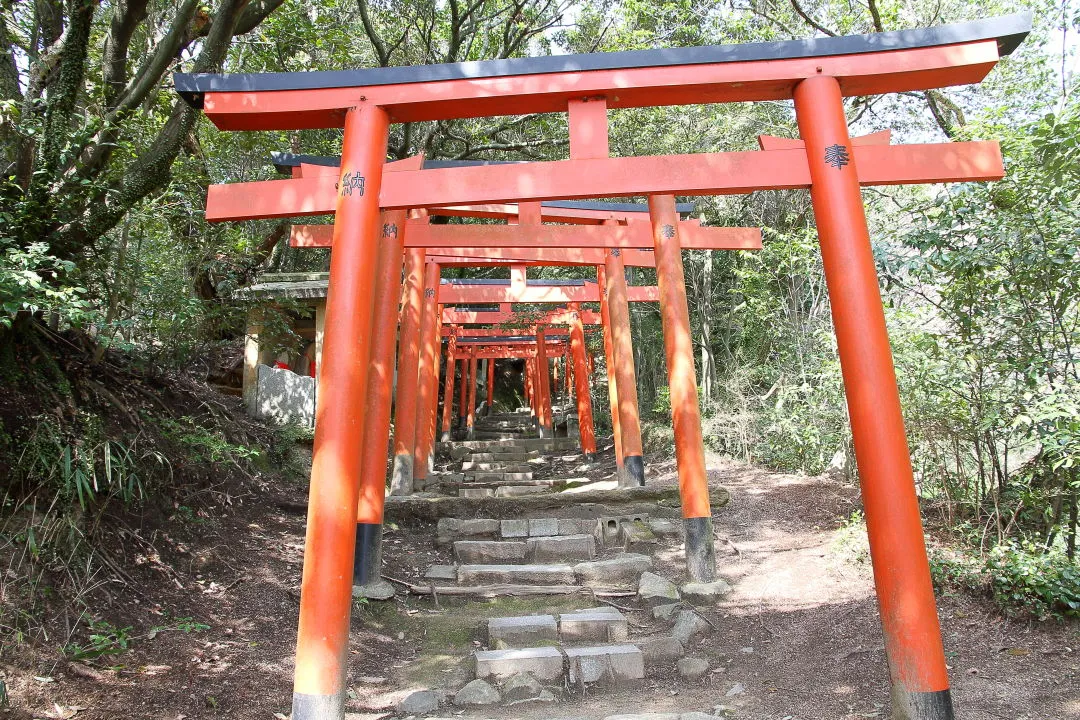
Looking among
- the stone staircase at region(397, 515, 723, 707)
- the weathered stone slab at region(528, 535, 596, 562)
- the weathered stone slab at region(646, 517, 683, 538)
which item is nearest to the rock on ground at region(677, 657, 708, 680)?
the stone staircase at region(397, 515, 723, 707)

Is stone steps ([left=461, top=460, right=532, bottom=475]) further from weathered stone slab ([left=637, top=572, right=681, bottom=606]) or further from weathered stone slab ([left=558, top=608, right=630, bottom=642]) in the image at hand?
weathered stone slab ([left=558, top=608, right=630, bottom=642])

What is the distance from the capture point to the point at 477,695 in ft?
14.0

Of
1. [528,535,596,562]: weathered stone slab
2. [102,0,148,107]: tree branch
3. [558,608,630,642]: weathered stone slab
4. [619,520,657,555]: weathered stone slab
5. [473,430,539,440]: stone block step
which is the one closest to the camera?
[558,608,630,642]: weathered stone slab

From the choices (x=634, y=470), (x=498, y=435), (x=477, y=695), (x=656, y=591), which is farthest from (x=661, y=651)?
(x=498, y=435)

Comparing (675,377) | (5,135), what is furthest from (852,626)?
(5,135)

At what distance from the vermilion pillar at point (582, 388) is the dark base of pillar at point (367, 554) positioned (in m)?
9.31

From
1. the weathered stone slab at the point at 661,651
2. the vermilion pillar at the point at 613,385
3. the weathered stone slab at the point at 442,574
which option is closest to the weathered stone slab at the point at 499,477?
the vermilion pillar at the point at 613,385

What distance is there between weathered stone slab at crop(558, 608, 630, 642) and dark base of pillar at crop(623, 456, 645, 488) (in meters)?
3.92

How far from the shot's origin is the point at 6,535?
157 inches

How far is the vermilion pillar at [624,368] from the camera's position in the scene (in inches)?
353

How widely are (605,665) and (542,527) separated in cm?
268

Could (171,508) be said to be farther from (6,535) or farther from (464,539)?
(464,539)

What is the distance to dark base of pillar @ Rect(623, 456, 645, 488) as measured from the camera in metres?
8.97

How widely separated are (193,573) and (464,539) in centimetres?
281
